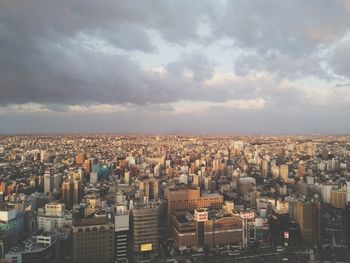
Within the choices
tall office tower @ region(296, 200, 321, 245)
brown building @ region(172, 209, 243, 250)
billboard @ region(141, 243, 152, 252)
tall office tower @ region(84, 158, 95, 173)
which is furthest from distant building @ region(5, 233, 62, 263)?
tall office tower @ region(84, 158, 95, 173)

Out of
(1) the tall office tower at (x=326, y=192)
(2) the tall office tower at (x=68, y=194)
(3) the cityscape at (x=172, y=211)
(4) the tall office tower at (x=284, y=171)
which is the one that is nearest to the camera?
(3) the cityscape at (x=172, y=211)

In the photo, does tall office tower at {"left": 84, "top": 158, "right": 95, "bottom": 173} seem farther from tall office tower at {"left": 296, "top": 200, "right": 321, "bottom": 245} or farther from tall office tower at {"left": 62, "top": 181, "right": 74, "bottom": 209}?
tall office tower at {"left": 296, "top": 200, "right": 321, "bottom": 245}

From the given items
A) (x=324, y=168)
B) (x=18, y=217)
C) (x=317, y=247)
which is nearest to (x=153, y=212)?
(x=18, y=217)

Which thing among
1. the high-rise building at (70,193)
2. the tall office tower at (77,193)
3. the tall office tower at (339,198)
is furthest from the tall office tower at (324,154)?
the high-rise building at (70,193)

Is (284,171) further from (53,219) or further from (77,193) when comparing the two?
(53,219)

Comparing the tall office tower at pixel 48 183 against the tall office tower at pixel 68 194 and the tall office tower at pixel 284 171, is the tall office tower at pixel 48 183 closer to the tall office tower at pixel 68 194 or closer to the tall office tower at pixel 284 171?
the tall office tower at pixel 68 194

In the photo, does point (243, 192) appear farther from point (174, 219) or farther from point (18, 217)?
point (18, 217)

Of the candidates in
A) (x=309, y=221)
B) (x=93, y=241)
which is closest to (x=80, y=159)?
(x=93, y=241)
